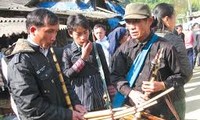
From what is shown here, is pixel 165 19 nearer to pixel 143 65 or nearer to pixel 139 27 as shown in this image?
pixel 139 27

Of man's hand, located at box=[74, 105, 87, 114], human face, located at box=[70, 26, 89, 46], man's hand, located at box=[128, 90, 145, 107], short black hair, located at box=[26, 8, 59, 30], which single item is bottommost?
man's hand, located at box=[74, 105, 87, 114]

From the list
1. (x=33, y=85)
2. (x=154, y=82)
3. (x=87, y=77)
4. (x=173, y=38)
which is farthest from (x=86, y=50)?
(x=33, y=85)

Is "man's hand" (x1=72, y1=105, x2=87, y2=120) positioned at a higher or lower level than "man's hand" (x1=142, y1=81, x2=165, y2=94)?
lower

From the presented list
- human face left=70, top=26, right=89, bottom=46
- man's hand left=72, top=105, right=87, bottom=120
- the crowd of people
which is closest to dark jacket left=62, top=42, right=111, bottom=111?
the crowd of people

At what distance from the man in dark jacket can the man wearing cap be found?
649 mm

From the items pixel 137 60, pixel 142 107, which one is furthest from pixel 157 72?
pixel 142 107

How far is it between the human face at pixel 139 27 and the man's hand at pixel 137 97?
0.54 m

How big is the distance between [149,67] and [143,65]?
0.06 meters

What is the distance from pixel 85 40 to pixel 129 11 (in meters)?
0.83

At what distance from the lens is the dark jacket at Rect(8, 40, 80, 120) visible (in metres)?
2.92

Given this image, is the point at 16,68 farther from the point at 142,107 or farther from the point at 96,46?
the point at 96,46

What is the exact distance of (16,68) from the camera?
2.94m

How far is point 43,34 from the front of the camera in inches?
122

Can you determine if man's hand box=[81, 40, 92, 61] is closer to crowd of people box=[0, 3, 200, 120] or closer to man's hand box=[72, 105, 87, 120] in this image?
crowd of people box=[0, 3, 200, 120]
